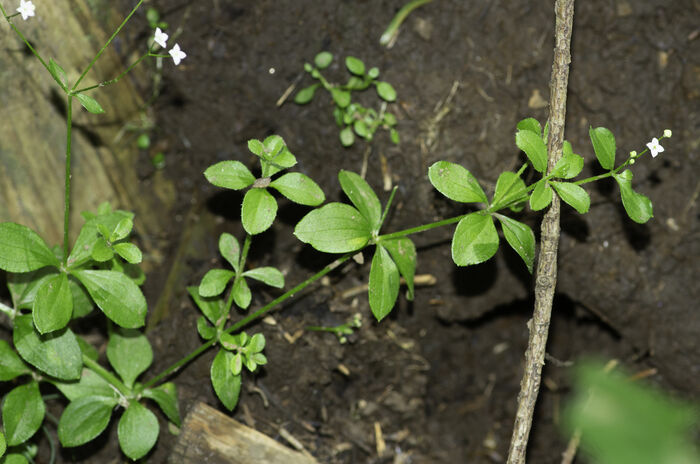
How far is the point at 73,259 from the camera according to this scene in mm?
2289

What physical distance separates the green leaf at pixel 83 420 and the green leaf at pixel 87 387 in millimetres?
40

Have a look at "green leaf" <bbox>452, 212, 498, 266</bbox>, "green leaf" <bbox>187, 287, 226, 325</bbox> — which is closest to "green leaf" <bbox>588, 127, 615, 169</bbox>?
"green leaf" <bbox>452, 212, 498, 266</bbox>

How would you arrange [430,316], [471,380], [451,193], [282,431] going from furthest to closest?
1. [471,380]
2. [430,316]
3. [282,431]
4. [451,193]

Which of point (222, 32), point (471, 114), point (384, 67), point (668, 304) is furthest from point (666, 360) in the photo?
point (222, 32)

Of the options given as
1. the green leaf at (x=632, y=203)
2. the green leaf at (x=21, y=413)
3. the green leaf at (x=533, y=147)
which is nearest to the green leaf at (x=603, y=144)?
the green leaf at (x=632, y=203)

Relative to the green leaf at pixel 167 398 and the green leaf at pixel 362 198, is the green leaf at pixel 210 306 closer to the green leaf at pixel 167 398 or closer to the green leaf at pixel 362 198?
the green leaf at pixel 167 398

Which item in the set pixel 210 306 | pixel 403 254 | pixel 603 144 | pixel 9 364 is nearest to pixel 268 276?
pixel 210 306

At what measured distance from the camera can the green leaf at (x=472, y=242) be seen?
2.15 m

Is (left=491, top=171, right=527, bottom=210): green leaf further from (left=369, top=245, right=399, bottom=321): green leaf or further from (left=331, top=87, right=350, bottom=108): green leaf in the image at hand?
(left=331, top=87, right=350, bottom=108): green leaf

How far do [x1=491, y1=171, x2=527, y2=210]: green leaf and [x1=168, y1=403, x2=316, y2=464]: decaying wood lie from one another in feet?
4.04

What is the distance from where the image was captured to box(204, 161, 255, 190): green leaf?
2261 mm

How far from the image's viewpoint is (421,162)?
2850 mm

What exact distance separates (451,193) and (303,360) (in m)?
1.02

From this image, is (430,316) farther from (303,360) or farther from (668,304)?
(668,304)
